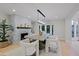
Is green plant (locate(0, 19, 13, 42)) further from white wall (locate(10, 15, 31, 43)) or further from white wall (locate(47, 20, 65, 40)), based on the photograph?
white wall (locate(47, 20, 65, 40))

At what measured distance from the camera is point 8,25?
2.29 metres

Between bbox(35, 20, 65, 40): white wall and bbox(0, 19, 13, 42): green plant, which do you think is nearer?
bbox(0, 19, 13, 42): green plant

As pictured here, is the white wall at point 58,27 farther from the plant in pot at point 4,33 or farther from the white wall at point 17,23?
the plant in pot at point 4,33

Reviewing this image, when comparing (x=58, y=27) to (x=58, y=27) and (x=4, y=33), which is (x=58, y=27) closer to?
(x=58, y=27)

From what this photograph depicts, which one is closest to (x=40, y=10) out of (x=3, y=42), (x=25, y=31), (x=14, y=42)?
(x=25, y=31)

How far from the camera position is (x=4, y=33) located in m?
2.29

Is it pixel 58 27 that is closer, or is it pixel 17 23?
pixel 17 23

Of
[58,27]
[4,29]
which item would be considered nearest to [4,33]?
[4,29]

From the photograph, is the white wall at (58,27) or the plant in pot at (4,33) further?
the white wall at (58,27)

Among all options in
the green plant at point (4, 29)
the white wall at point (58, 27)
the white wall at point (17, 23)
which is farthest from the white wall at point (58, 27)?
the green plant at point (4, 29)

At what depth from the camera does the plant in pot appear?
2251 mm

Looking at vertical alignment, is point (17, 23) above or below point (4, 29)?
above

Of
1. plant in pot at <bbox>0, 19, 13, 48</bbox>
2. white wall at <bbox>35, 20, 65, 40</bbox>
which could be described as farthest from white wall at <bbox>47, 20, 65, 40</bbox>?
plant in pot at <bbox>0, 19, 13, 48</bbox>

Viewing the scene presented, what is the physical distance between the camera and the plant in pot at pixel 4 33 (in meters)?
2.25
